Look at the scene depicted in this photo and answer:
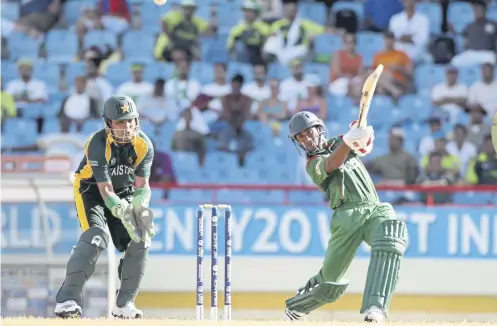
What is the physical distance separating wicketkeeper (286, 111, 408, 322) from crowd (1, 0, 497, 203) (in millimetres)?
5138

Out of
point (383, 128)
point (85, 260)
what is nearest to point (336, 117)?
point (383, 128)

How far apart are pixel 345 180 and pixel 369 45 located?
23.9ft

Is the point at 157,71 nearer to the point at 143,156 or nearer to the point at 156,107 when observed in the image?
the point at 156,107

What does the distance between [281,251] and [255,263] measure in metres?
0.30

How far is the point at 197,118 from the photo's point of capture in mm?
15477

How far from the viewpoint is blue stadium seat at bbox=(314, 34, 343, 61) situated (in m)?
16.5

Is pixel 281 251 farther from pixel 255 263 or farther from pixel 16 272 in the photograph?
pixel 16 272

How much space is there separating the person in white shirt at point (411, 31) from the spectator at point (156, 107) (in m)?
3.00

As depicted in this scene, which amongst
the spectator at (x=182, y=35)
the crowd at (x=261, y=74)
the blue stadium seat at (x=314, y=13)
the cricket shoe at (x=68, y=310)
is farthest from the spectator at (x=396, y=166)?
the cricket shoe at (x=68, y=310)

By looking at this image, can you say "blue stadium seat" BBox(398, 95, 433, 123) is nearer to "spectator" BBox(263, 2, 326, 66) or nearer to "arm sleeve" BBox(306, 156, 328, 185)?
"spectator" BBox(263, 2, 326, 66)

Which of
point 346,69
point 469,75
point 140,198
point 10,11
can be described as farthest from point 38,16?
point 140,198

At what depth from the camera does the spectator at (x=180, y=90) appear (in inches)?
623

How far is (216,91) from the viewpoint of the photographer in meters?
15.9

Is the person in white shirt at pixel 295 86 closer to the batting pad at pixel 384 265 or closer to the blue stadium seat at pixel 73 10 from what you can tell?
the blue stadium seat at pixel 73 10
